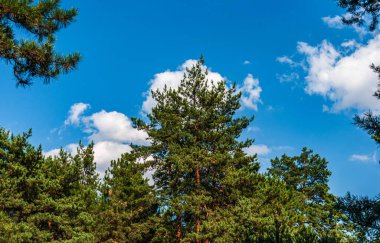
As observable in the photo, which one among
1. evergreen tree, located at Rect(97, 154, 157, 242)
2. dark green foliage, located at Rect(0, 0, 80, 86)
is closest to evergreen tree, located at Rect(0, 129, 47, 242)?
evergreen tree, located at Rect(97, 154, 157, 242)

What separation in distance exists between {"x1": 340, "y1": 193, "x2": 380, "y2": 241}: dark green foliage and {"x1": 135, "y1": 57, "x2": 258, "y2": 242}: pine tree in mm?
16010

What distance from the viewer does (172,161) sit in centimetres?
2191

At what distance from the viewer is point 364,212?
215 inches

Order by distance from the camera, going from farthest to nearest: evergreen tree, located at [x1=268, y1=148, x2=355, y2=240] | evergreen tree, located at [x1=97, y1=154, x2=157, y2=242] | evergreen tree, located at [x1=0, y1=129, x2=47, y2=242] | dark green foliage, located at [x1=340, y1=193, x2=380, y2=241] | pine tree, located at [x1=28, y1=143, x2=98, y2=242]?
evergreen tree, located at [x1=268, y1=148, x2=355, y2=240]
evergreen tree, located at [x1=97, y1=154, x2=157, y2=242]
pine tree, located at [x1=28, y1=143, x2=98, y2=242]
evergreen tree, located at [x1=0, y1=129, x2=47, y2=242]
dark green foliage, located at [x1=340, y1=193, x2=380, y2=241]

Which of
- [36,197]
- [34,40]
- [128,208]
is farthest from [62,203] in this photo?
[34,40]

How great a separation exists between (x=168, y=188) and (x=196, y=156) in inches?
130

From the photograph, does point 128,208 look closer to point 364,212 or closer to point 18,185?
point 18,185

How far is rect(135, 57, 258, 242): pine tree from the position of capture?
21906mm

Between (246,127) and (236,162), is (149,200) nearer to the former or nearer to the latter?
(236,162)

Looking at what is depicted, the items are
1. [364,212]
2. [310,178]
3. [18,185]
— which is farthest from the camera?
[310,178]

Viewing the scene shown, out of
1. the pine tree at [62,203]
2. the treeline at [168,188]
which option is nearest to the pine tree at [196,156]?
the treeline at [168,188]

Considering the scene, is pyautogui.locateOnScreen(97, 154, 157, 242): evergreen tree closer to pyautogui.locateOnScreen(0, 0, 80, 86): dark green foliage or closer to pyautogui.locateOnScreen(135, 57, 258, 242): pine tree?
pyautogui.locateOnScreen(135, 57, 258, 242): pine tree

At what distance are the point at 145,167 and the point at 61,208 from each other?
6688mm

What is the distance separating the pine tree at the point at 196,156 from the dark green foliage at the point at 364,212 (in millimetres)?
16010
